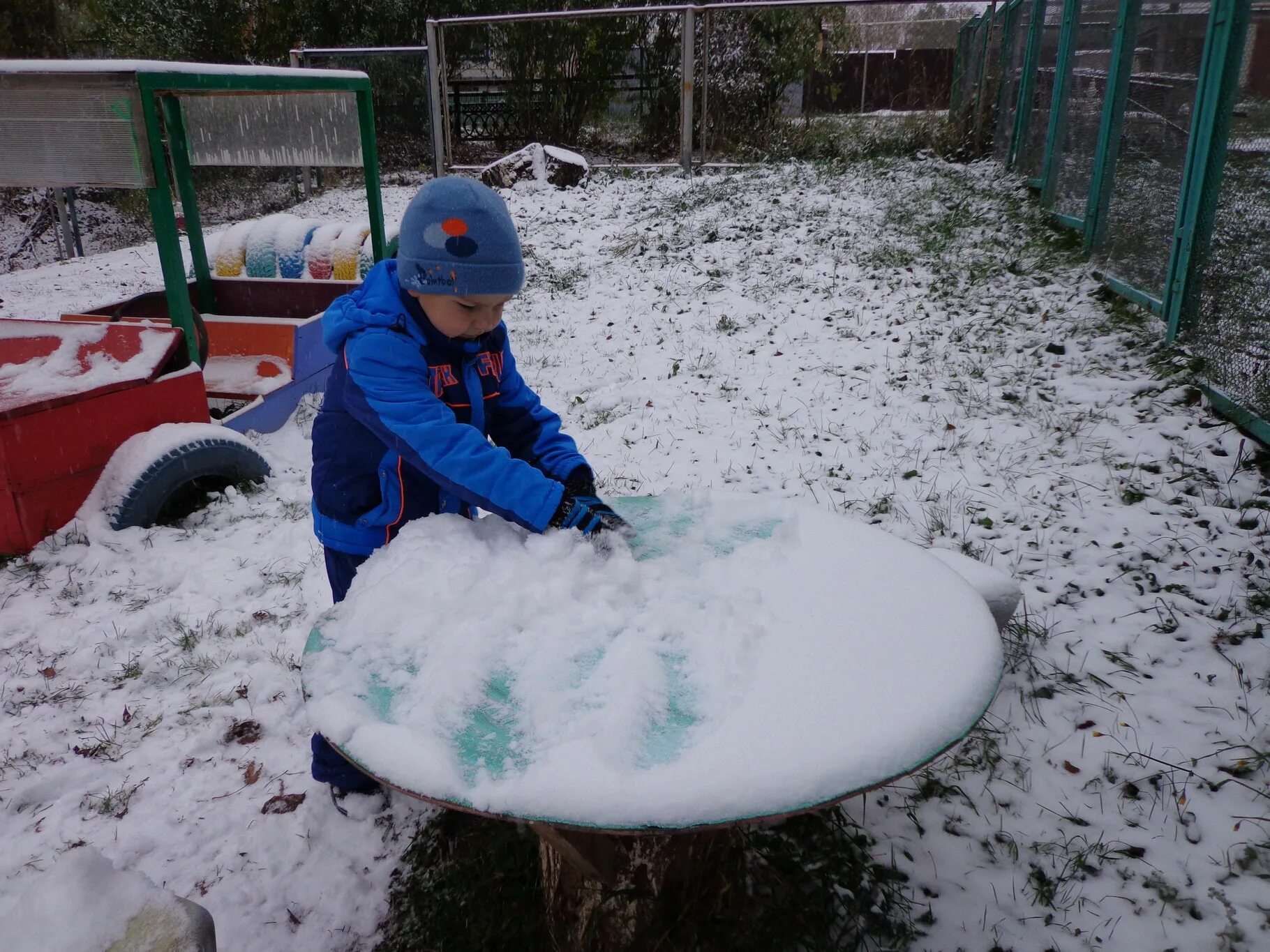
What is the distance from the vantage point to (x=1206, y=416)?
358 cm

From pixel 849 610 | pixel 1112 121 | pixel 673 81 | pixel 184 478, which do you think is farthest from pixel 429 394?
pixel 673 81

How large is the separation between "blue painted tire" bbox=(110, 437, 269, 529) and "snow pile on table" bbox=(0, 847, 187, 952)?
2284 millimetres

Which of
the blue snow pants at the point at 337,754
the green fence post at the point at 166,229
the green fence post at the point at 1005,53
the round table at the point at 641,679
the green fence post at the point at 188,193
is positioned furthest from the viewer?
the green fence post at the point at 1005,53

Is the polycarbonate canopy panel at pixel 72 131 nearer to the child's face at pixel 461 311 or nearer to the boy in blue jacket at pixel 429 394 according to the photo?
the boy in blue jacket at pixel 429 394

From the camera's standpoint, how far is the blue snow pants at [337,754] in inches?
84.2

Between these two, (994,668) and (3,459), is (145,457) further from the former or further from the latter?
(994,668)

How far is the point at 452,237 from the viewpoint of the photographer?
1.70 metres

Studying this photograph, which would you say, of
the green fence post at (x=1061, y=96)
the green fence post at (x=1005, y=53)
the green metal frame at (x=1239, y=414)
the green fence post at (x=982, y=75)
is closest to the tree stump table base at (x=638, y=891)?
the green metal frame at (x=1239, y=414)

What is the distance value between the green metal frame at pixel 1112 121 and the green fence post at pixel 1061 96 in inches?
40.5

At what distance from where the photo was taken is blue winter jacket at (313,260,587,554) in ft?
5.69

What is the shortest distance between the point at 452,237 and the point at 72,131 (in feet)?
9.31

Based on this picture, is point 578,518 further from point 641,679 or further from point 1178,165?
point 1178,165

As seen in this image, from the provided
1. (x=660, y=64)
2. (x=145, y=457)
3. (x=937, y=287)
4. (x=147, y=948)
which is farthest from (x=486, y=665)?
(x=660, y=64)

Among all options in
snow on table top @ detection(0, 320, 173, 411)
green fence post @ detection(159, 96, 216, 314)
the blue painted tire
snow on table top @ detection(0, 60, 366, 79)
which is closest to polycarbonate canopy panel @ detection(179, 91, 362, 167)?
green fence post @ detection(159, 96, 216, 314)
